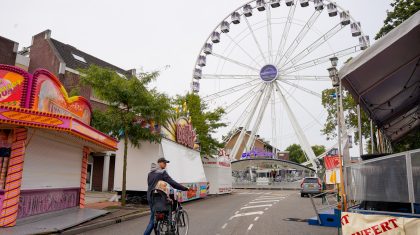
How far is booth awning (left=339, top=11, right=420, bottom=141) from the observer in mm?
5839

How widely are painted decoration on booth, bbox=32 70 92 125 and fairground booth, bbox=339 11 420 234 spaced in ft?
25.9

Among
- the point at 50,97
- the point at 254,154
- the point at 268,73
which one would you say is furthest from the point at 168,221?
the point at 254,154

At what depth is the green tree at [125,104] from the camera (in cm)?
1498

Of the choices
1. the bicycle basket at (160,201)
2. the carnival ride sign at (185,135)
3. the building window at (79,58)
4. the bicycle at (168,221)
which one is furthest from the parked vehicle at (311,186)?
the bicycle basket at (160,201)

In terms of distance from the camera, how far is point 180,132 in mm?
20875

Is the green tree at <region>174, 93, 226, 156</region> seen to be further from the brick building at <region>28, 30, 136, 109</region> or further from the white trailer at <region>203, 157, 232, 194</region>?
the brick building at <region>28, 30, 136, 109</region>

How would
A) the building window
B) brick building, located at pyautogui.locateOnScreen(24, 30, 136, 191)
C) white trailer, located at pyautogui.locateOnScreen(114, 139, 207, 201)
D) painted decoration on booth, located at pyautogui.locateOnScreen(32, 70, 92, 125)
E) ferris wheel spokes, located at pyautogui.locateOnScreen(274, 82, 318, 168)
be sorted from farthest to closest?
1. ferris wheel spokes, located at pyautogui.locateOnScreen(274, 82, 318, 168)
2. the building window
3. brick building, located at pyautogui.locateOnScreen(24, 30, 136, 191)
4. white trailer, located at pyautogui.locateOnScreen(114, 139, 207, 201)
5. painted decoration on booth, located at pyautogui.locateOnScreen(32, 70, 92, 125)

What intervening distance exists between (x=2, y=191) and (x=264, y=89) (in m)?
27.8

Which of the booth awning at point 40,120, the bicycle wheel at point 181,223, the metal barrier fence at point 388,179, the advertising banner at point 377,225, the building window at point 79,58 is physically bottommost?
the bicycle wheel at point 181,223

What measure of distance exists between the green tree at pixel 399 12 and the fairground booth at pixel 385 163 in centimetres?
965

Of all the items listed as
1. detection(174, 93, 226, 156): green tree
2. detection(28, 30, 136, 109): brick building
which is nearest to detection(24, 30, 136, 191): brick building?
detection(28, 30, 136, 109): brick building

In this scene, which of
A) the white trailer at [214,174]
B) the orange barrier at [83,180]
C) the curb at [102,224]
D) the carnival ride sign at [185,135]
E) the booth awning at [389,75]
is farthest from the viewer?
the white trailer at [214,174]

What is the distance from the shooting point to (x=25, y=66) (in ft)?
87.1

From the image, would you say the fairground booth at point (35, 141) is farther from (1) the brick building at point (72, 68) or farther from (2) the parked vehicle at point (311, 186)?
(2) the parked vehicle at point (311, 186)
